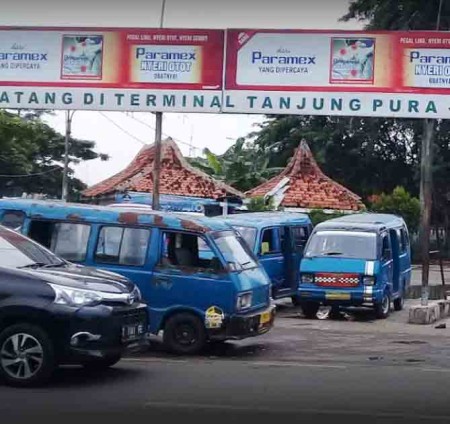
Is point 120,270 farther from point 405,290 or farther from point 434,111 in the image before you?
point 405,290

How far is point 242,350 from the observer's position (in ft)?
44.1

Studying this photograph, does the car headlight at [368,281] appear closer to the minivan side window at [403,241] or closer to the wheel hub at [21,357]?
the minivan side window at [403,241]

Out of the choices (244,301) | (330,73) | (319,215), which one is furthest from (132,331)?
(319,215)

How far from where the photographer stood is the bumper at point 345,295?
18625mm

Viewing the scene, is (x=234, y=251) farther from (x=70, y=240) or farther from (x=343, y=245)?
(x=343, y=245)

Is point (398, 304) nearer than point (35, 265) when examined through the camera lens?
No

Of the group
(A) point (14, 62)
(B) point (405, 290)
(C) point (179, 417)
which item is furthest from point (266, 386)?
(B) point (405, 290)

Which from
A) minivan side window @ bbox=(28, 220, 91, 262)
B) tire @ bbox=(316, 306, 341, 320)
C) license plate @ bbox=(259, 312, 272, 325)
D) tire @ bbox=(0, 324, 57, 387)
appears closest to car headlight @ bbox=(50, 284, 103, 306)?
tire @ bbox=(0, 324, 57, 387)

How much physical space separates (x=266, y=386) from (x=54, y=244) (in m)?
4.56

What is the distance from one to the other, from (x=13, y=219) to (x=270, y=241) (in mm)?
7363

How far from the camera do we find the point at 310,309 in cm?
1920

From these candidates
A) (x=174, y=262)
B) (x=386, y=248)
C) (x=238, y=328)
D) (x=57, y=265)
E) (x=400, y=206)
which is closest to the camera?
(x=57, y=265)

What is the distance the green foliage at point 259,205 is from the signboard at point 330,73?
14799 millimetres

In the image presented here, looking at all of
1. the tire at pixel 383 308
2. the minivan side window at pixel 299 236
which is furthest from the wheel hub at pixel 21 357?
the minivan side window at pixel 299 236
